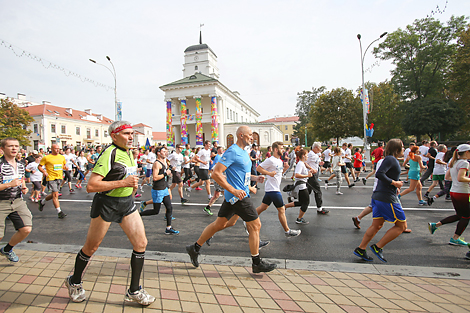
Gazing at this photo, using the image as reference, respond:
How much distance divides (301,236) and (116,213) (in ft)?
11.9

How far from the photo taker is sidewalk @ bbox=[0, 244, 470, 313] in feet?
8.65

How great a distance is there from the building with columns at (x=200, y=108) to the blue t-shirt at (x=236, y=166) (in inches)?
1513

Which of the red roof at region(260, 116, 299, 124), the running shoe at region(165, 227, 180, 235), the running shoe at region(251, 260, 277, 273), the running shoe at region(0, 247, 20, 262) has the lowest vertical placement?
the running shoe at region(165, 227, 180, 235)

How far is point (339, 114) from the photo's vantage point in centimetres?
4219

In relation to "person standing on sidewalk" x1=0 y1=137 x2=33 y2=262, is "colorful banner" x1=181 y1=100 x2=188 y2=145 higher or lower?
higher

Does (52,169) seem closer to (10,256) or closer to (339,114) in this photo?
(10,256)

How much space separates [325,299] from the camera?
277 cm

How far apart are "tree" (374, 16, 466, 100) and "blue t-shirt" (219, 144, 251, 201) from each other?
1627 inches

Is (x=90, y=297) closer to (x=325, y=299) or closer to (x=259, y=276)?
(x=259, y=276)

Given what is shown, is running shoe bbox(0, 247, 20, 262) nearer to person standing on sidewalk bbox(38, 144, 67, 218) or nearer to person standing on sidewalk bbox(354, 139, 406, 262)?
person standing on sidewalk bbox(38, 144, 67, 218)

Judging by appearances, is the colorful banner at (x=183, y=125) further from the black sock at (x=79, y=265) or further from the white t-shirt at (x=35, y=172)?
the black sock at (x=79, y=265)

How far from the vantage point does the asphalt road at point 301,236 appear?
416 centimetres

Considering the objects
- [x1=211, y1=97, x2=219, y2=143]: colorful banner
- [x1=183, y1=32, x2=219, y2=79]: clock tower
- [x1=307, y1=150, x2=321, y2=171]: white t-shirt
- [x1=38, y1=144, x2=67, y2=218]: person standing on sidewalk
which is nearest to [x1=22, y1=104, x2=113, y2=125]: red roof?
[x1=183, y1=32, x2=219, y2=79]: clock tower

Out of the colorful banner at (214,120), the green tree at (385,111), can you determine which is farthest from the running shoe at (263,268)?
the green tree at (385,111)
